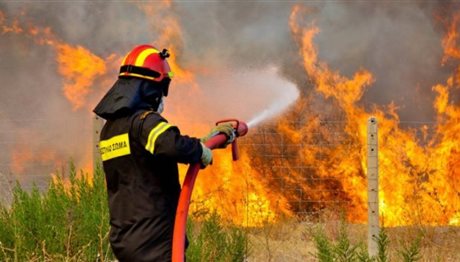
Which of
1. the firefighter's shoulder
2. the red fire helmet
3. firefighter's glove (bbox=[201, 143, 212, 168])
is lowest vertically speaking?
firefighter's glove (bbox=[201, 143, 212, 168])

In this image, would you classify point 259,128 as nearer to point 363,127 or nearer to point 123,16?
point 363,127

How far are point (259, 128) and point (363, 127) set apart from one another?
191 cm

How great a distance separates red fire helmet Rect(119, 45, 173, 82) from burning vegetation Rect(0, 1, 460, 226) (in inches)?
253

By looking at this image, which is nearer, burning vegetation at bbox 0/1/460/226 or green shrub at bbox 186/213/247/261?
green shrub at bbox 186/213/247/261

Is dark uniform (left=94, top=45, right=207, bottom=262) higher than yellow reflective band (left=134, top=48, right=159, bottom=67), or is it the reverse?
yellow reflective band (left=134, top=48, right=159, bottom=67)

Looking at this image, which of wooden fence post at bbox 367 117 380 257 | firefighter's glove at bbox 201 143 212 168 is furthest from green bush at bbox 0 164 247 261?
wooden fence post at bbox 367 117 380 257

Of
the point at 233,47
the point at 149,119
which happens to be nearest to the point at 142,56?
the point at 149,119

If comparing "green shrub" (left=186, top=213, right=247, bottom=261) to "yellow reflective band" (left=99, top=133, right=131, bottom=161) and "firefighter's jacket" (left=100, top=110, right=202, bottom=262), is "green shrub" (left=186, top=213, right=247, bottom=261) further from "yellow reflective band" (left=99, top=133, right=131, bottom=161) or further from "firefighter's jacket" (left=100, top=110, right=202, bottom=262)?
"yellow reflective band" (left=99, top=133, right=131, bottom=161)

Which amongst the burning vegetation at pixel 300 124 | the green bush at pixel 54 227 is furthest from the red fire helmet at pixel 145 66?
the burning vegetation at pixel 300 124

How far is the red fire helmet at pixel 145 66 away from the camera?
3.02 metres

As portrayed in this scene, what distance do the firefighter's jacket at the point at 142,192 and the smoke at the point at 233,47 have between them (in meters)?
8.49

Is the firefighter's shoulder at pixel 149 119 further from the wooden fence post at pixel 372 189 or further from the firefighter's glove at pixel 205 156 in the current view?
the wooden fence post at pixel 372 189

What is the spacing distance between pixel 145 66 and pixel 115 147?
0.44 m

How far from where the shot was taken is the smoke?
38.2 feet
